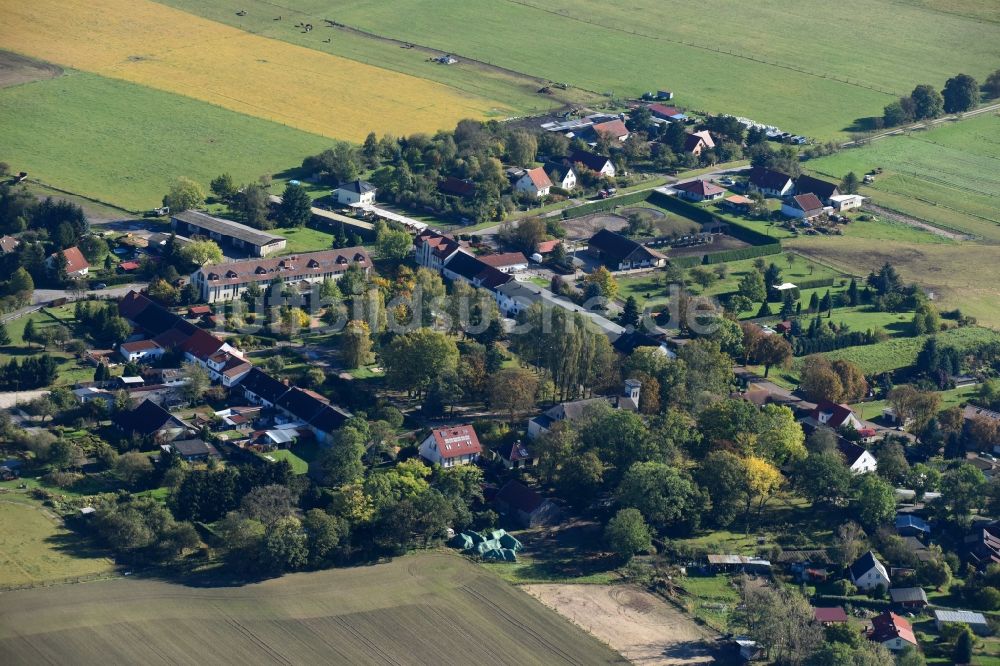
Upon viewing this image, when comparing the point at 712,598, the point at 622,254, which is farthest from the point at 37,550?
the point at 622,254

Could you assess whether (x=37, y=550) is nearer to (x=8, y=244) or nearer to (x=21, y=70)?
(x=8, y=244)

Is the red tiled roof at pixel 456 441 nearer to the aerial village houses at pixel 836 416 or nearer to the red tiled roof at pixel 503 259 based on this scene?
the aerial village houses at pixel 836 416

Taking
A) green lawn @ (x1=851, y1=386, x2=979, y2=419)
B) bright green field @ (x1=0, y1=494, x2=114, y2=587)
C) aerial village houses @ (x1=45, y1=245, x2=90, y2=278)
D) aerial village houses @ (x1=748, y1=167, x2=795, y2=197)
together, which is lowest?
bright green field @ (x1=0, y1=494, x2=114, y2=587)

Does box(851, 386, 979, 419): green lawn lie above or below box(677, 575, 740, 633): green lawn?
above

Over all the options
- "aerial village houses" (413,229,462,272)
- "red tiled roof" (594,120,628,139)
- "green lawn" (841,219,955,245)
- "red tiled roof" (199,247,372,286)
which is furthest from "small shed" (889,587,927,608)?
"red tiled roof" (594,120,628,139)

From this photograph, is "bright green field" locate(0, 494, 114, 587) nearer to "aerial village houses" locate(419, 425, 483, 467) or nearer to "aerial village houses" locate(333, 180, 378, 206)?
"aerial village houses" locate(419, 425, 483, 467)

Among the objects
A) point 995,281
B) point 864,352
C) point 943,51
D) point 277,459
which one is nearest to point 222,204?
point 277,459
